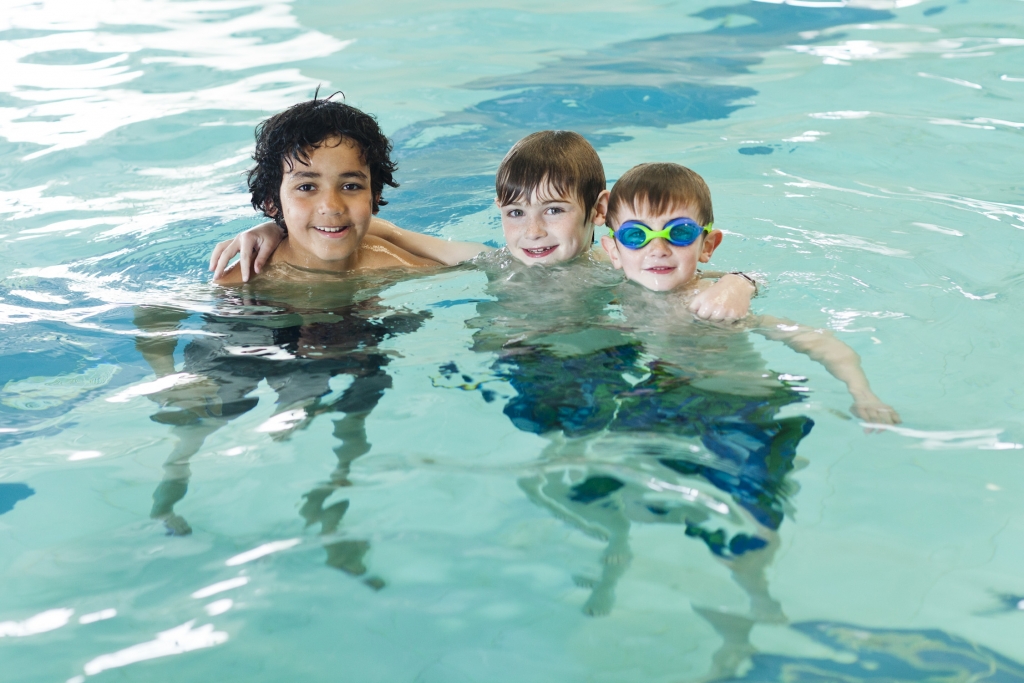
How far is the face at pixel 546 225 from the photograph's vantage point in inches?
141

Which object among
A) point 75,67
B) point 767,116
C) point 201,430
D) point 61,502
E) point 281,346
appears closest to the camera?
point 61,502

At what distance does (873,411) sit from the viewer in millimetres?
2643

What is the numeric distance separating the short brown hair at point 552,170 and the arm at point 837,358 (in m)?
0.97

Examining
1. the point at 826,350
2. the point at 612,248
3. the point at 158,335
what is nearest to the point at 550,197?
the point at 612,248

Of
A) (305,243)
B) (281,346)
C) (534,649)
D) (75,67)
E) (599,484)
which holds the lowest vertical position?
(534,649)

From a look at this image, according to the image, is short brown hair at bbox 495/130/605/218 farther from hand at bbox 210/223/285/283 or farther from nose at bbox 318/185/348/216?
hand at bbox 210/223/285/283

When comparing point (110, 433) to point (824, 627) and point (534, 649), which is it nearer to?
point (534, 649)

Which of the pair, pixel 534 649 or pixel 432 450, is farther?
pixel 432 450

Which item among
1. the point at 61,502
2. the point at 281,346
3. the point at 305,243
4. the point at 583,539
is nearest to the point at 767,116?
the point at 305,243

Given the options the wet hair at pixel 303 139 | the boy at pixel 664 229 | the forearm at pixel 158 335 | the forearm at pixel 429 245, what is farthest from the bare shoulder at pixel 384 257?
the boy at pixel 664 229

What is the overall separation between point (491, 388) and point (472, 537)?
719mm

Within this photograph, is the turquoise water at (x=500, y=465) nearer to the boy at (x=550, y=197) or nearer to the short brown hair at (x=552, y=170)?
the boy at (x=550, y=197)

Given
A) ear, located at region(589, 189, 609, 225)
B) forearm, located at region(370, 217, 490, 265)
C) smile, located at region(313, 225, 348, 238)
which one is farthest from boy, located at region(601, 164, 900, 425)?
smile, located at region(313, 225, 348, 238)

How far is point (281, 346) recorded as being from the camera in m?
3.39
